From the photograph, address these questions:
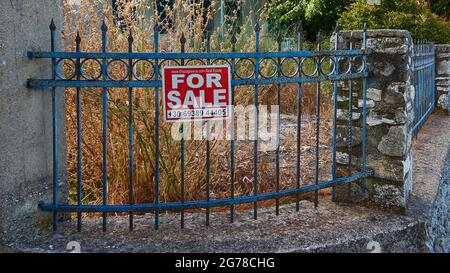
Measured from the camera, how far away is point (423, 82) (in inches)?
281

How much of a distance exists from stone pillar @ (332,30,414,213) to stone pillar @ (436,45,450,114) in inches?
198

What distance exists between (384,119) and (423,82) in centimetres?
377

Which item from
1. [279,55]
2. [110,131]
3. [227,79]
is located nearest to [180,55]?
[227,79]

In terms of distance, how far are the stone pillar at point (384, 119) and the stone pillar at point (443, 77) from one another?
16.5 feet

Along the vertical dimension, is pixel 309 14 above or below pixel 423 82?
above

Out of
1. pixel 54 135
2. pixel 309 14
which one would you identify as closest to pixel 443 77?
pixel 309 14

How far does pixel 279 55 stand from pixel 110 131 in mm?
1597

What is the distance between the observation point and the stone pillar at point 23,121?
2908mm

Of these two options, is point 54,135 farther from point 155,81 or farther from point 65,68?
point 65,68

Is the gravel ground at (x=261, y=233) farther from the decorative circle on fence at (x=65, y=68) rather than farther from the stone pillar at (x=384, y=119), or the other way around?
the decorative circle on fence at (x=65, y=68)

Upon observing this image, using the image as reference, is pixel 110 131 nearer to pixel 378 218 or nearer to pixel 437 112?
pixel 378 218

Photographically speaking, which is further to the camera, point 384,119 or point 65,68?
point 65,68

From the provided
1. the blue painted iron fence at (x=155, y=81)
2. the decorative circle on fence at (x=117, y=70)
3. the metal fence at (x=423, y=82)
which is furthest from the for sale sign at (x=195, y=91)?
the metal fence at (x=423, y=82)

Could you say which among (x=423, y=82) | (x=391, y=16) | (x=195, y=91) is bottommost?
(x=195, y=91)
